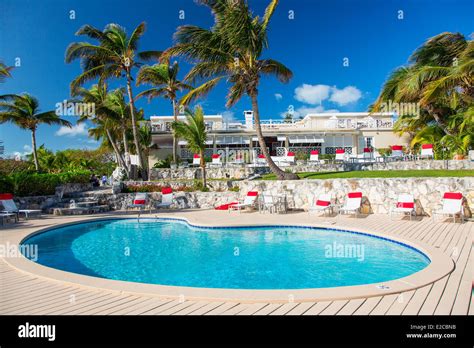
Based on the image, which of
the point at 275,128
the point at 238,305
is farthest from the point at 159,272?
the point at 275,128

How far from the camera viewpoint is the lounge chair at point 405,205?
37.4 ft

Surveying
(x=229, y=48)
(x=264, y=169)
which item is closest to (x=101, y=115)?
(x=229, y=48)

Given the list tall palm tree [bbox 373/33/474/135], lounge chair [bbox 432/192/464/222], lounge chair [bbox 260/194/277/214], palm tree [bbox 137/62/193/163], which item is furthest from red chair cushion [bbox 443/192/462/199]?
palm tree [bbox 137/62/193/163]

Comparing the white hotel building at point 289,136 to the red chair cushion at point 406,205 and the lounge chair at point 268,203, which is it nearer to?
the lounge chair at point 268,203

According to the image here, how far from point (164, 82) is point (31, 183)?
1329cm

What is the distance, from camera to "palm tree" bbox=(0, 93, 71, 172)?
80.2 ft

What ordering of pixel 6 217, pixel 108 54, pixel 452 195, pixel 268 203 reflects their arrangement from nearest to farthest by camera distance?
1. pixel 452 195
2. pixel 6 217
3. pixel 268 203
4. pixel 108 54

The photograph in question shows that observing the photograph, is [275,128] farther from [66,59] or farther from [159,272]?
[159,272]

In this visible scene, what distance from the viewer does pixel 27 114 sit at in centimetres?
2506

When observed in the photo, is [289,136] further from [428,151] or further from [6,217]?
[6,217]

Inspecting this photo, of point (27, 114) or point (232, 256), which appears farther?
point (27, 114)

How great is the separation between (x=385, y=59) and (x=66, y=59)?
3026 centimetres

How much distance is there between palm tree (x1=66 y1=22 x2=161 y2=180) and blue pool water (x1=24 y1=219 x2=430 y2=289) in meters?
11.8

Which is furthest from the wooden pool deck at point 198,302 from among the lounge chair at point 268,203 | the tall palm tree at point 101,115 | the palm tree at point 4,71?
the tall palm tree at point 101,115
